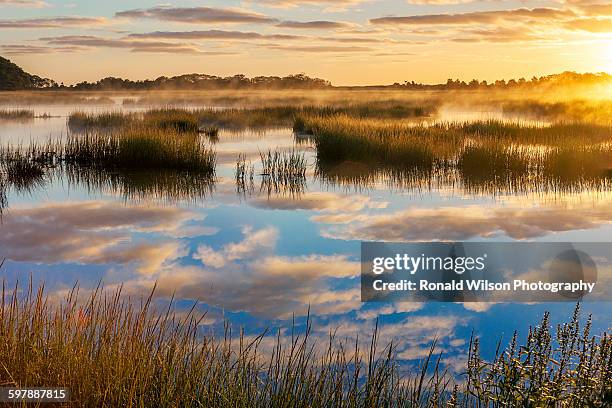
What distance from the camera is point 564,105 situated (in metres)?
48.4

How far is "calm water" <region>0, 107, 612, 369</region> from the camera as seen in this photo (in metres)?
7.07

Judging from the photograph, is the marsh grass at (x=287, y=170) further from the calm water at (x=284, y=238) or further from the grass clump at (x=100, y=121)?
the grass clump at (x=100, y=121)

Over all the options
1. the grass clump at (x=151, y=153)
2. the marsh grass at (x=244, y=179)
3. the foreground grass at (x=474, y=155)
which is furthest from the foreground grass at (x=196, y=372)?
the grass clump at (x=151, y=153)

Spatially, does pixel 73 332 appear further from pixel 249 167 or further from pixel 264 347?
pixel 249 167

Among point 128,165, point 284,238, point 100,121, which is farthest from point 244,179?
point 100,121

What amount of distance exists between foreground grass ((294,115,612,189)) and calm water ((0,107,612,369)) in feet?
3.70

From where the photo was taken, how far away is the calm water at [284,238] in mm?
7070

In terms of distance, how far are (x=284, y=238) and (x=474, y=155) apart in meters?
7.66

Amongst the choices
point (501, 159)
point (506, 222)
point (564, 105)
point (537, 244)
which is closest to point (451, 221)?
point (506, 222)

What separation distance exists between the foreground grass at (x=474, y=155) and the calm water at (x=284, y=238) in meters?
1.13

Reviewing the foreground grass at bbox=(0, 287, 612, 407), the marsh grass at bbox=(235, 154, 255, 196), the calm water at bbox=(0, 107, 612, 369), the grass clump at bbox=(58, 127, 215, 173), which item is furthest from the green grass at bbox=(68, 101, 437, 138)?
the foreground grass at bbox=(0, 287, 612, 407)

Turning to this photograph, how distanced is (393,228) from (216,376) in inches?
292

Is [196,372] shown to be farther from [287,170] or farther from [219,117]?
[219,117]

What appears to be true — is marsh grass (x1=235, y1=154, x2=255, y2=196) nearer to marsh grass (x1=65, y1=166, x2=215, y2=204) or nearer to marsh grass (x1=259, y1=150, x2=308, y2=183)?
marsh grass (x1=259, y1=150, x2=308, y2=183)
